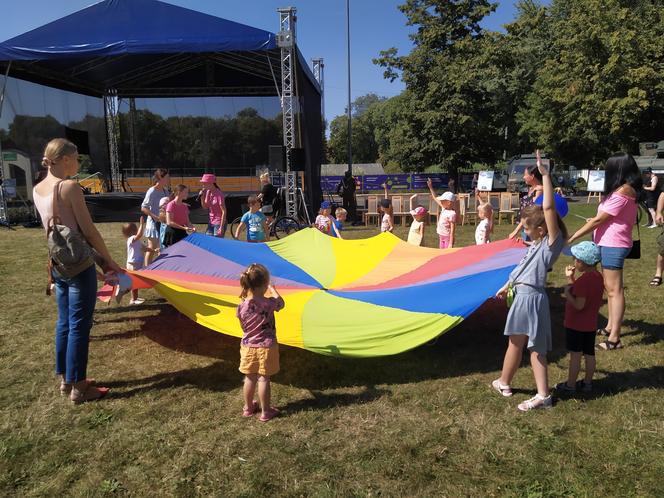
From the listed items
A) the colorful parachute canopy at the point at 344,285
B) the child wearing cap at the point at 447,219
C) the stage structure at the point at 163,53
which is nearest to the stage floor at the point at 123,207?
the stage structure at the point at 163,53

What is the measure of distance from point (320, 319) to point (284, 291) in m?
0.71

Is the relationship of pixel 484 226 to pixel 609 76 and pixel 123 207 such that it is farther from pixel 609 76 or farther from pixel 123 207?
pixel 609 76

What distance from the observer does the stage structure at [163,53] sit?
10438 millimetres

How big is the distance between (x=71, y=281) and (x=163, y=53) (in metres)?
10.6

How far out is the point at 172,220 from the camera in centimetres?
562

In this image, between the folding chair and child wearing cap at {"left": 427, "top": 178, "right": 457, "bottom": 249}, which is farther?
the folding chair

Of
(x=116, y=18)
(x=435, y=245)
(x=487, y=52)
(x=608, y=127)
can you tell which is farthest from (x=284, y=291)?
(x=608, y=127)

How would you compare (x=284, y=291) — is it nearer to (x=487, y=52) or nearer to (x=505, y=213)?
(x=505, y=213)

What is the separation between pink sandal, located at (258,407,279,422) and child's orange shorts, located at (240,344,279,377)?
0.82 feet

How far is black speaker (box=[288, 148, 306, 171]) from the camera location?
11516mm

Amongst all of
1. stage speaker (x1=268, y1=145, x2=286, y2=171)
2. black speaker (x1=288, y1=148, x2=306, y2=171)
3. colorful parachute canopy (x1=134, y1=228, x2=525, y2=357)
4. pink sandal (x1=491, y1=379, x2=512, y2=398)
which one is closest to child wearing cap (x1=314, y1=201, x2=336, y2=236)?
colorful parachute canopy (x1=134, y1=228, x2=525, y2=357)

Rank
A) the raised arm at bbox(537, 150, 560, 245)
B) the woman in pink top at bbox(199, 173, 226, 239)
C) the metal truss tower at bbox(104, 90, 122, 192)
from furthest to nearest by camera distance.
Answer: the metal truss tower at bbox(104, 90, 122, 192)
the woman in pink top at bbox(199, 173, 226, 239)
the raised arm at bbox(537, 150, 560, 245)

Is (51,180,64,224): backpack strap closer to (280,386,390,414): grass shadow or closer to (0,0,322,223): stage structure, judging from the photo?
(280,386,390,414): grass shadow

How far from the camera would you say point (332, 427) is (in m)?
2.86
